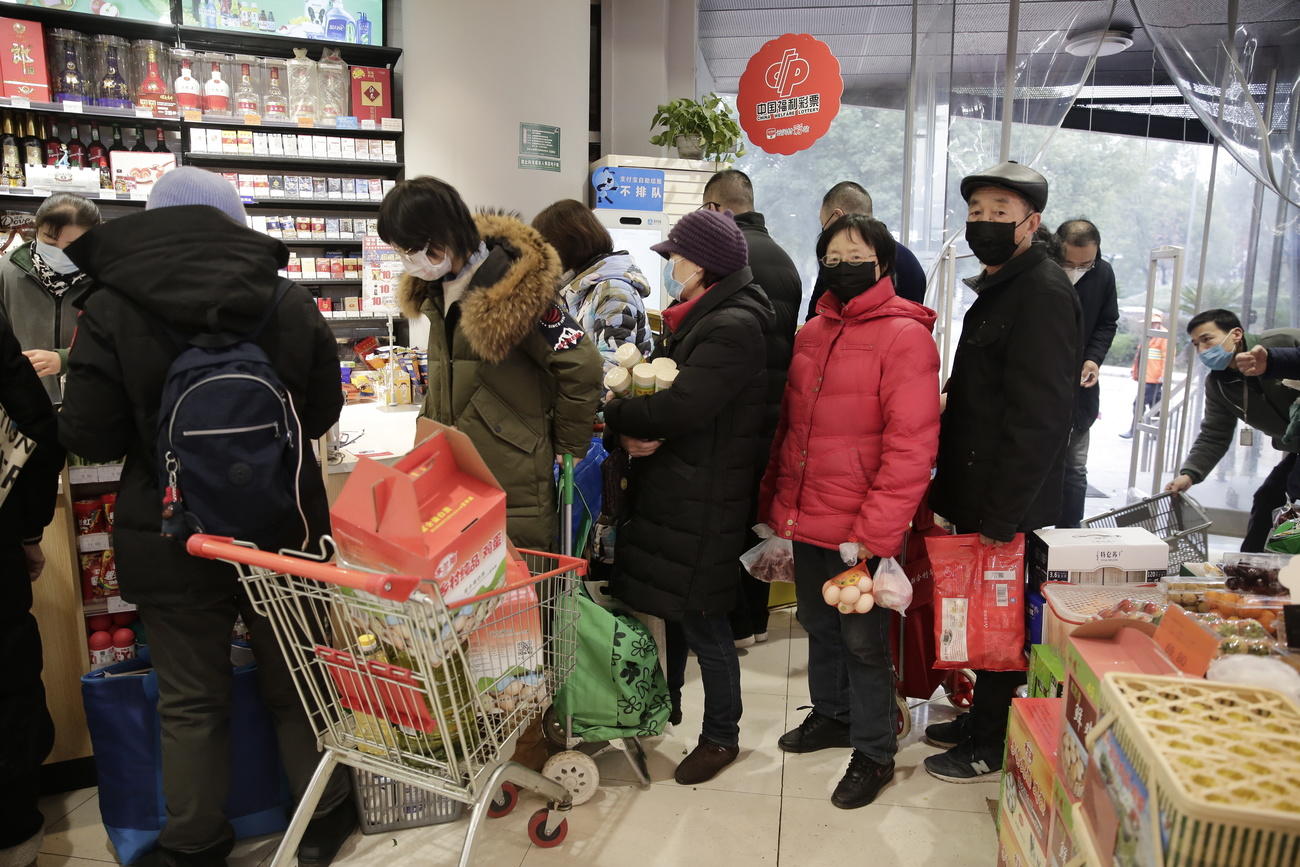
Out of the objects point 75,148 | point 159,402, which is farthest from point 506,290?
point 75,148

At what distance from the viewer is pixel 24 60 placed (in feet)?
14.4

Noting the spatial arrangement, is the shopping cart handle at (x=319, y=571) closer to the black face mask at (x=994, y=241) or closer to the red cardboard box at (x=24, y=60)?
the black face mask at (x=994, y=241)

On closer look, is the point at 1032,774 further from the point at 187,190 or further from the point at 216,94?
the point at 216,94

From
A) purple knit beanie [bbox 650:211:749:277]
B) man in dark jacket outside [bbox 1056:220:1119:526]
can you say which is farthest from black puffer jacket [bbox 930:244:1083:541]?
man in dark jacket outside [bbox 1056:220:1119:526]

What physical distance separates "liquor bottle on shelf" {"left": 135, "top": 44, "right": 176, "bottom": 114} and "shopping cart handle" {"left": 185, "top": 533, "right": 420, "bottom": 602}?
4.19 metres

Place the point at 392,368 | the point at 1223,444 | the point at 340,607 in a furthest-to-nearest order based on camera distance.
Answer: the point at 392,368 → the point at 1223,444 → the point at 340,607

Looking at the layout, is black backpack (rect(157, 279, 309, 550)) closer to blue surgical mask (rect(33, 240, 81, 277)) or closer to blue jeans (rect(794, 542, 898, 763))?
blue jeans (rect(794, 542, 898, 763))

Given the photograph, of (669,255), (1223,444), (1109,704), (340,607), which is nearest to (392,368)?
(669,255)

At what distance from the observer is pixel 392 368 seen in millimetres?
3926

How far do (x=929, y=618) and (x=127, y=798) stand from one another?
2.42 metres

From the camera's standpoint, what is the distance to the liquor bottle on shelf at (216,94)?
4805 mm

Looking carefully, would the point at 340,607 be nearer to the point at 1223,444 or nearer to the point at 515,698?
the point at 515,698

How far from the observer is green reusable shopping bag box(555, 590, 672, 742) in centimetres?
242

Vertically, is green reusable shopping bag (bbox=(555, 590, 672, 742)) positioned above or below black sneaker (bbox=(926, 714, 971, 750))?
above
